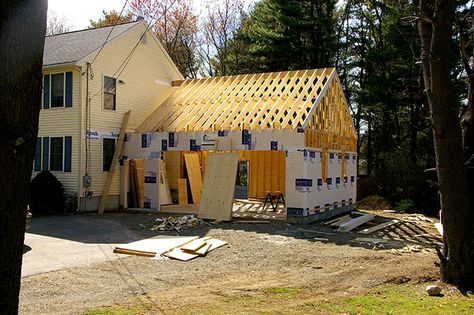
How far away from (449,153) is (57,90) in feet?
48.0

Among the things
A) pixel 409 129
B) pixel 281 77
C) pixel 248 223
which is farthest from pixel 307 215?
pixel 409 129

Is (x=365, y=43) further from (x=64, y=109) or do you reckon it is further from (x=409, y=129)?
(x=64, y=109)

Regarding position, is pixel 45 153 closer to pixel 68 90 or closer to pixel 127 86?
pixel 68 90

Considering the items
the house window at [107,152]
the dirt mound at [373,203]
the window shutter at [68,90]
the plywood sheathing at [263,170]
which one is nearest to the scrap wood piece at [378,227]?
the dirt mound at [373,203]

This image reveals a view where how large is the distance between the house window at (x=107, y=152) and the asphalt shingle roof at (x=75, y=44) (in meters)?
3.24

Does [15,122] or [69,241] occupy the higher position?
[15,122]

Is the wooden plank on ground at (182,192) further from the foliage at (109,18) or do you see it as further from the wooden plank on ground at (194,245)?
the foliage at (109,18)

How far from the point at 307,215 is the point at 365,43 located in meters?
19.8

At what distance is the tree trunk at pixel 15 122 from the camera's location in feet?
9.74

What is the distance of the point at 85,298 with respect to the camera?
625 centimetres

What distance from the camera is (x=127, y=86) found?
18.6 metres

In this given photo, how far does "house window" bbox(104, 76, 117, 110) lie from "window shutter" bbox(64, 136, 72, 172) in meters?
1.92

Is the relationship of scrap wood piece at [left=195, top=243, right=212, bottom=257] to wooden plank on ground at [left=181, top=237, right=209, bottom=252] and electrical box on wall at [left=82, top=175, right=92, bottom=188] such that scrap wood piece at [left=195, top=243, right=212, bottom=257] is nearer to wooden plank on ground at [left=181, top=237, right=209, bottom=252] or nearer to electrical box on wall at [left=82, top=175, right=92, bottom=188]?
wooden plank on ground at [left=181, top=237, right=209, bottom=252]

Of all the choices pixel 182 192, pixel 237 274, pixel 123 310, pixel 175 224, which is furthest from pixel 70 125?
pixel 123 310
